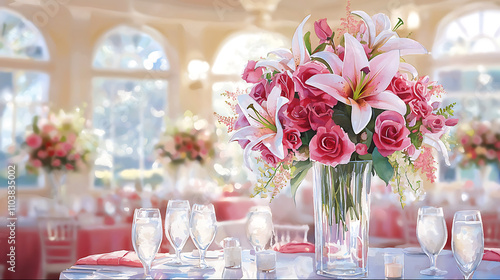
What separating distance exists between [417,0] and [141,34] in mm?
3179

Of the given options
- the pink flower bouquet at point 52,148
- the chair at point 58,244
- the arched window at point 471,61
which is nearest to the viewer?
the chair at point 58,244

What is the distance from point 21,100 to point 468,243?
5.86m

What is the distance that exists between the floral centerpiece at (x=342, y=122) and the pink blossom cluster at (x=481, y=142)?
146 inches

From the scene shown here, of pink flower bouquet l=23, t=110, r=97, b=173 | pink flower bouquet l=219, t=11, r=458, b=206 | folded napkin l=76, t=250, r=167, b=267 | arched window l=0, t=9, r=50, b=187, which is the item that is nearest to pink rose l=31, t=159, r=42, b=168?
pink flower bouquet l=23, t=110, r=97, b=173

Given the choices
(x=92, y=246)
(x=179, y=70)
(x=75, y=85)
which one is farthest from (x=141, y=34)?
(x=92, y=246)

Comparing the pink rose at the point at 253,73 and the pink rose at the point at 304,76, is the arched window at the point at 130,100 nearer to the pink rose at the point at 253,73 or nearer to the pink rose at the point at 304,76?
the pink rose at the point at 253,73

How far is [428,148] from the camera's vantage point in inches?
49.9

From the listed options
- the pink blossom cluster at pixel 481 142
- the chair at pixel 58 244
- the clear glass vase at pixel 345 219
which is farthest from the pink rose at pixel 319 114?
the pink blossom cluster at pixel 481 142

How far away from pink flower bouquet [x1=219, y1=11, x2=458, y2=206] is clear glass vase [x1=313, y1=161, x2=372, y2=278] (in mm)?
49

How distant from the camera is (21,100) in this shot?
615 cm

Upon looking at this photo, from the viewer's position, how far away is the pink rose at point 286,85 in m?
1.16

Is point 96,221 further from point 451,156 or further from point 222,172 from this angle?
point 451,156

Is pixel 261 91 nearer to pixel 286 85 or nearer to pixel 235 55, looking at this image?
pixel 286 85

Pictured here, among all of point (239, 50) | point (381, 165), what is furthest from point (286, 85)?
point (239, 50)
